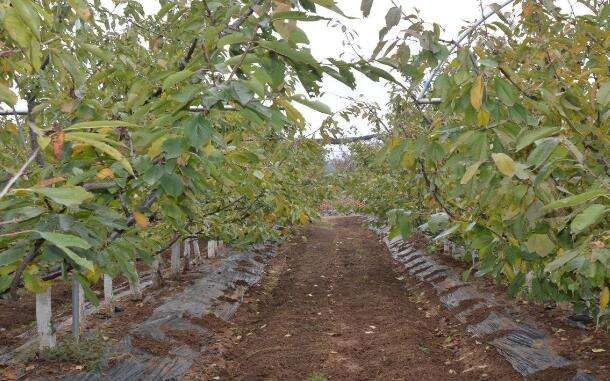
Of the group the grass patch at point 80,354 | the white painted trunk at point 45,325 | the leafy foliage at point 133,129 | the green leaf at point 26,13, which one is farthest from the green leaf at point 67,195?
the white painted trunk at point 45,325

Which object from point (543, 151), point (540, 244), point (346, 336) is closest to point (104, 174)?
point (543, 151)

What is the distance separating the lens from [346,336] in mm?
7207

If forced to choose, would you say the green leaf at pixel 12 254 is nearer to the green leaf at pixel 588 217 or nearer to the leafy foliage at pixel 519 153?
the leafy foliage at pixel 519 153

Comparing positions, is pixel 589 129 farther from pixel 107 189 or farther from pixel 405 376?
pixel 405 376

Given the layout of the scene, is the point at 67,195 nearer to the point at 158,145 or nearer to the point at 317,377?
the point at 158,145

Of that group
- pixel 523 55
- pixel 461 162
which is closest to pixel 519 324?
pixel 523 55

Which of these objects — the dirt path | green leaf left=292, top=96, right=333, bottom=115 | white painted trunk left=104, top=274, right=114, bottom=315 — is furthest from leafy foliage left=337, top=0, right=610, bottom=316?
white painted trunk left=104, top=274, right=114, bottom=315

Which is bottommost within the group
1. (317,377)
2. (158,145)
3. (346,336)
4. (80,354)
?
(346,336)

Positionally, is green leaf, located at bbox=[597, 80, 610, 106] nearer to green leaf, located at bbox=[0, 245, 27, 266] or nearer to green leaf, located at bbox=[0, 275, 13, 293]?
green leaf, located at bbox=[0, 245, 27, 266]

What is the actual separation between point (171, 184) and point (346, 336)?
5995 millimetres

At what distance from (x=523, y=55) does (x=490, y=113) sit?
1069 millimetres

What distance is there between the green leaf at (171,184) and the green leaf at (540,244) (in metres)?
1.26

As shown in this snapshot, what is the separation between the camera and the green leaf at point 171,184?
65.4 inches

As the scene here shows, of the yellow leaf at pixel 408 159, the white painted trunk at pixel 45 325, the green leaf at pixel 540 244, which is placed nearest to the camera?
the green leaf at pixel 540 244
